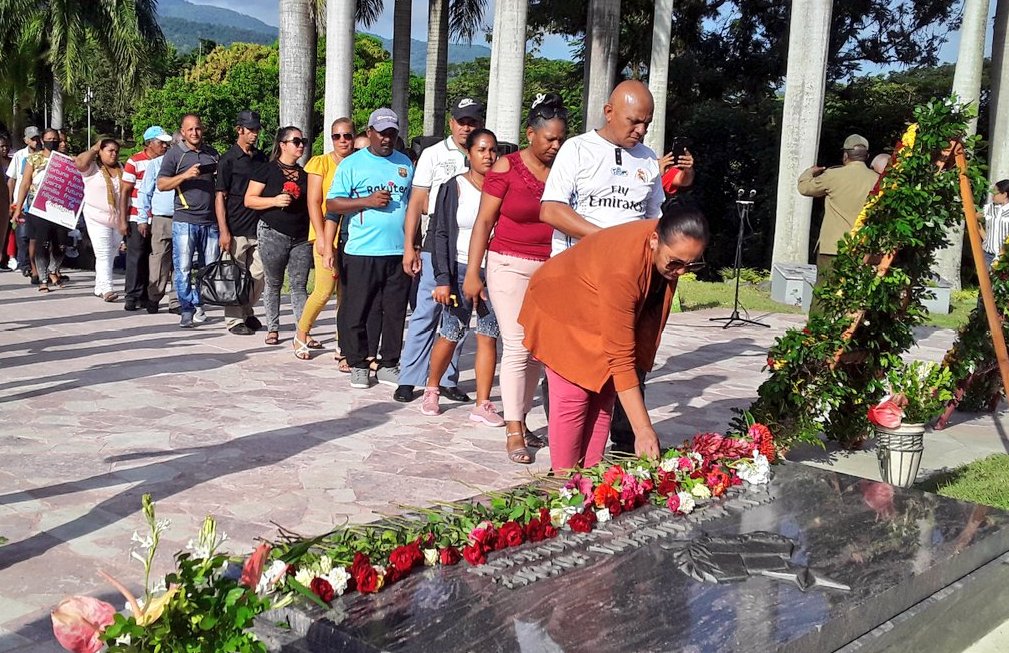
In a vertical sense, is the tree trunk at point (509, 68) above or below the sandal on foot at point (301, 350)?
above

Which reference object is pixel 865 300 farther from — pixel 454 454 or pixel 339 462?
pixel 339 462

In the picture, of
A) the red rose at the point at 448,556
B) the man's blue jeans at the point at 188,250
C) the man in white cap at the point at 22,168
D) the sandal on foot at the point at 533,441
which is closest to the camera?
the red rose at the point at 448,556

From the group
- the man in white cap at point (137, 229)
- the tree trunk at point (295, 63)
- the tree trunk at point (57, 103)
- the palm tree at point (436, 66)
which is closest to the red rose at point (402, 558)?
the man in white cap at point (137, 229)

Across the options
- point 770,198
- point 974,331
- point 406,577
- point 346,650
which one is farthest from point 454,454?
point 770,198

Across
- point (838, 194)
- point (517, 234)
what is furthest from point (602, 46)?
point (517, 234)

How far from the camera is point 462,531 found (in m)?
3.83

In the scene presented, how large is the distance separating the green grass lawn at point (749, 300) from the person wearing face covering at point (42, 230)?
779 cm

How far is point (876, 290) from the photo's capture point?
20.9ft

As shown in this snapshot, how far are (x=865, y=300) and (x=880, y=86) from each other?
22.7 metres

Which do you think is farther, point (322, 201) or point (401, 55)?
point (401, 55)

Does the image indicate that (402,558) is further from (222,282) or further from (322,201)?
(222,282)

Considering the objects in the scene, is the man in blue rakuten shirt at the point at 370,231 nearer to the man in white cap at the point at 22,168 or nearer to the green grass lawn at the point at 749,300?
the green grass lawn at the point at 749,300

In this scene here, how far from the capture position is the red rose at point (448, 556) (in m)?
3.64

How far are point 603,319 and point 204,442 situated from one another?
303cm
